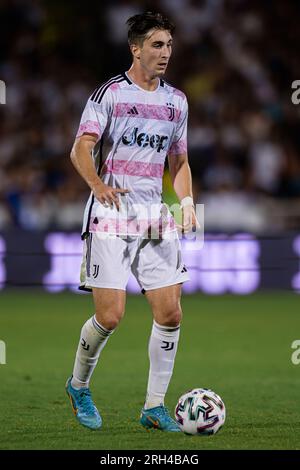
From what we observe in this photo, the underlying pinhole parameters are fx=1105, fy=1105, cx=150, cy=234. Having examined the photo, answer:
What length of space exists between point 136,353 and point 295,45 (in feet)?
29.7

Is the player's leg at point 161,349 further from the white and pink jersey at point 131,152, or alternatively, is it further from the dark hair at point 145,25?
the dark hair at point 145,25

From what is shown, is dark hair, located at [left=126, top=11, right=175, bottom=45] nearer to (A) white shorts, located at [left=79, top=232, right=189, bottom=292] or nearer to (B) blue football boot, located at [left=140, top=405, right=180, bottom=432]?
(A) white shorts, located at [left=79, top=232, right=189, bottom=292]

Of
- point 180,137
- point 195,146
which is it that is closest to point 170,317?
point 180,137

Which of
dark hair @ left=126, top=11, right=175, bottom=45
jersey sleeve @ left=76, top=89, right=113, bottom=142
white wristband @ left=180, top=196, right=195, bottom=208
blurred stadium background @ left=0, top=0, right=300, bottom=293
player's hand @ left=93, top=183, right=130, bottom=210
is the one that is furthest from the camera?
blurred stadium background @ left=0, top=0, right=300, bottom=293

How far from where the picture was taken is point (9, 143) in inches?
704

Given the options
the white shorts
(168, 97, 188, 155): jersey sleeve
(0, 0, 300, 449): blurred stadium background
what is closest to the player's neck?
(168, 97, 188, 155): jersey sleeve

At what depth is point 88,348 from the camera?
652cm

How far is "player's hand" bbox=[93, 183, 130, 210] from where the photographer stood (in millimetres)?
6098

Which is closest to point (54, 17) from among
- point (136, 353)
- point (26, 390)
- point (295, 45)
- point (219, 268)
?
point (295, 45)

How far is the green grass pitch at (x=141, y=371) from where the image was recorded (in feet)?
20.1

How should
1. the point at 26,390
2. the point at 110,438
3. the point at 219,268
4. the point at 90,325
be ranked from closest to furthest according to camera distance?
the point at 110,438
the point at 90,325
the point at 26,390
the point at 219,268

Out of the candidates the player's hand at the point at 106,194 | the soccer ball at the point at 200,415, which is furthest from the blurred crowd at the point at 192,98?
the player's hand at the point at 106,194

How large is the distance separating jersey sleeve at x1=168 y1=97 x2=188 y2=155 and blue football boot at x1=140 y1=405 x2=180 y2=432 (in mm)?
1543

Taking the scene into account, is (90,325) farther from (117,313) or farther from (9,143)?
(9,143)
